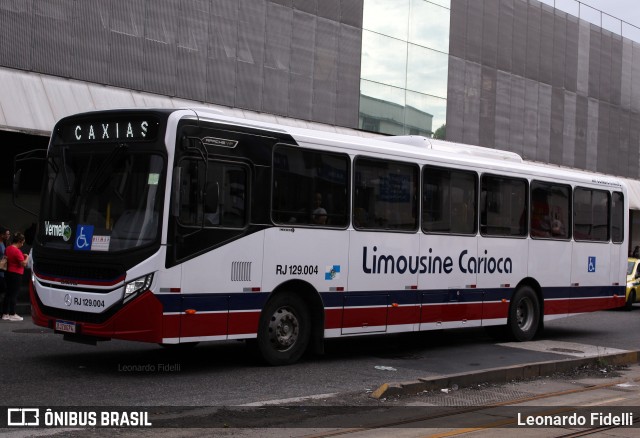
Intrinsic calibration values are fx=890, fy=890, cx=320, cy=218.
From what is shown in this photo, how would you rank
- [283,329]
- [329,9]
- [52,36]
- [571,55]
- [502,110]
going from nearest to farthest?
[283,329] < [52,36] < [329,9] < [502,110] < [571,55]

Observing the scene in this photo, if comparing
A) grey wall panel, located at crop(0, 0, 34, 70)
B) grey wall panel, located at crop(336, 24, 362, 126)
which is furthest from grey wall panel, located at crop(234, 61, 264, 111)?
grey wall panel, located at crop(0, 0, 34, 70)

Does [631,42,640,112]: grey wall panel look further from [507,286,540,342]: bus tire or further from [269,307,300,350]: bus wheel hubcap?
[269,307,300,350]: bus wheel hubcap

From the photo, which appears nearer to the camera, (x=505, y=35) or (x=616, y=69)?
(x=505, y=35)

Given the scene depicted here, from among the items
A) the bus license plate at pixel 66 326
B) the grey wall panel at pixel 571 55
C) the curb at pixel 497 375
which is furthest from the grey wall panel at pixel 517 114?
the bus license plate at pixel 66 326

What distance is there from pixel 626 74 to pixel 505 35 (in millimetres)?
10341

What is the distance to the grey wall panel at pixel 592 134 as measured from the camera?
41.0 meters

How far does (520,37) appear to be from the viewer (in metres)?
36.9

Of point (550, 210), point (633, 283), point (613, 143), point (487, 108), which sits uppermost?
point (487, 108)

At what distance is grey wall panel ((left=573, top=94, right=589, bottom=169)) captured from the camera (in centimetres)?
4041

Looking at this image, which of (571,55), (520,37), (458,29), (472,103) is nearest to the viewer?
(458,29)

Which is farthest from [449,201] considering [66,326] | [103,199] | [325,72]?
[325,72]

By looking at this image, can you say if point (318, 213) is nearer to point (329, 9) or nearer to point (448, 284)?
point (448, 284)

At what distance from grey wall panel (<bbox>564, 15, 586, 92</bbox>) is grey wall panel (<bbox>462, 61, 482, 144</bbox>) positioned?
652 cm

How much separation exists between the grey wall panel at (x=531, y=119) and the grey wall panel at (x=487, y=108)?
2.33m
